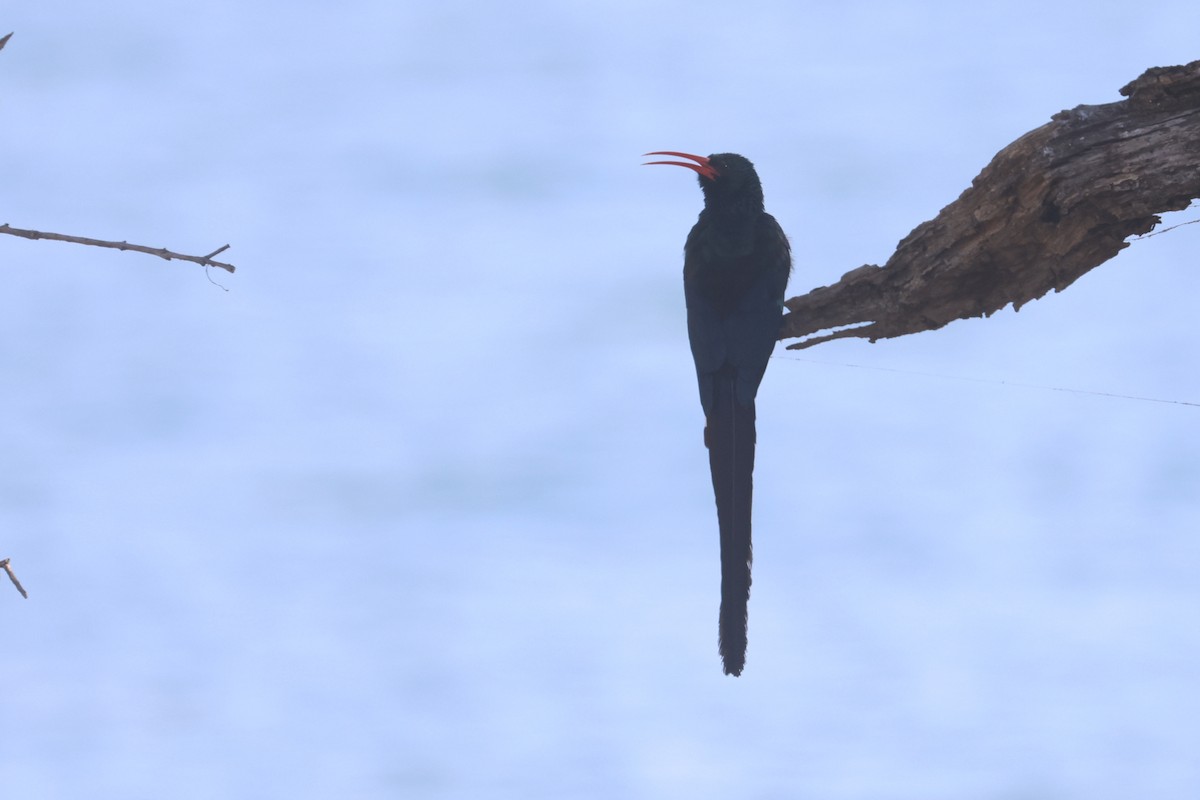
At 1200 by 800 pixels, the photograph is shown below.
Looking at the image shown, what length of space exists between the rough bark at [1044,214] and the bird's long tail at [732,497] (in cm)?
88

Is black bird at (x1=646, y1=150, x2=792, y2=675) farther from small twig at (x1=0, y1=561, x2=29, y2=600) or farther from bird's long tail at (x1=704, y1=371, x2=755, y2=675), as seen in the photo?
small twig at (x1=0, y1=561, x2=29, y2=600)

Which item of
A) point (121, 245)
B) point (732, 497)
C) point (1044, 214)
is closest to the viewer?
point (121, 245)

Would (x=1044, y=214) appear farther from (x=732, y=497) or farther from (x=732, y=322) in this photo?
(x=732, y=497)

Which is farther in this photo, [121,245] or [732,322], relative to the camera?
[732,322]

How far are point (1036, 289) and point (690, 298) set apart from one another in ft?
7.12

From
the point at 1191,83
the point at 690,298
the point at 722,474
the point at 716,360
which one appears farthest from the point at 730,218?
the point at 1191,83

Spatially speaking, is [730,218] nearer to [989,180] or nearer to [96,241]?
[989,180]

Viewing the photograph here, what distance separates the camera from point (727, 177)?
819 centimetres

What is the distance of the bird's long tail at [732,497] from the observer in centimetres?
650

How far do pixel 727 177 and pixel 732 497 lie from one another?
2.41 m

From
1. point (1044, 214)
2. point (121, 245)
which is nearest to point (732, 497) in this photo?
point (1044, 214)

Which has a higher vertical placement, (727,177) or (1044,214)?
(727,177)

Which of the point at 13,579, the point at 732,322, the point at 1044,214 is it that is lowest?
the point at 13,579

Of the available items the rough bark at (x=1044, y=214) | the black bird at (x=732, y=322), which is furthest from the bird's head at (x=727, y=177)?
the rough bark at (x=1044, y=214)
